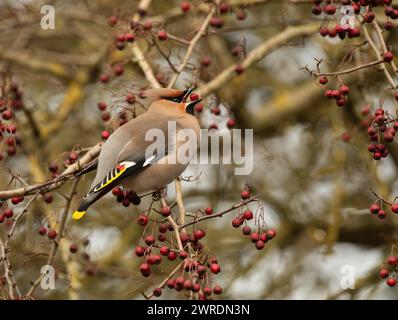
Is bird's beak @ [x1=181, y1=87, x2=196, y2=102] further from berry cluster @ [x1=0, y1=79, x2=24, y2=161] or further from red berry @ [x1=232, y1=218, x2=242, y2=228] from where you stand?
red berry @ [x1=232, y1=218, x2=242, y2=228]

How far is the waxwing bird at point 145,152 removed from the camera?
4.45 meters

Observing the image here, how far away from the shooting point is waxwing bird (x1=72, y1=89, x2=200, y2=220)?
445 cm

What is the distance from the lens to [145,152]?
15.5 ft

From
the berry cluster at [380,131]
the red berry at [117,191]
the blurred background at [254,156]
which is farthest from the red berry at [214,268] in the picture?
the blurred background at [254,156]

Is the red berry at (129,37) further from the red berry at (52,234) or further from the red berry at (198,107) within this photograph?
the red berry at (52,234)

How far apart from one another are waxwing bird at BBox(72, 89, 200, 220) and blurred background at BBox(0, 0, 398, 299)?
66 centimetres

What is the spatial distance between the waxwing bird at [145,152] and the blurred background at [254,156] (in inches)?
26.0

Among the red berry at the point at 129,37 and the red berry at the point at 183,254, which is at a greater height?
the red berry at the point at 129,37

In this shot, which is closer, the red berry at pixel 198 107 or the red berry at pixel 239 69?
the red berry at pixel 198 107

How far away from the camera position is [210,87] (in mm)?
5297

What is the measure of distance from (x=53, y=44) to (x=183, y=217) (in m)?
4.45

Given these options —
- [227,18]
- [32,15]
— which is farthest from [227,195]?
[32,15]

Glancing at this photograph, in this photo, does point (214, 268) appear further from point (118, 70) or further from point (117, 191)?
point (118, 70)
